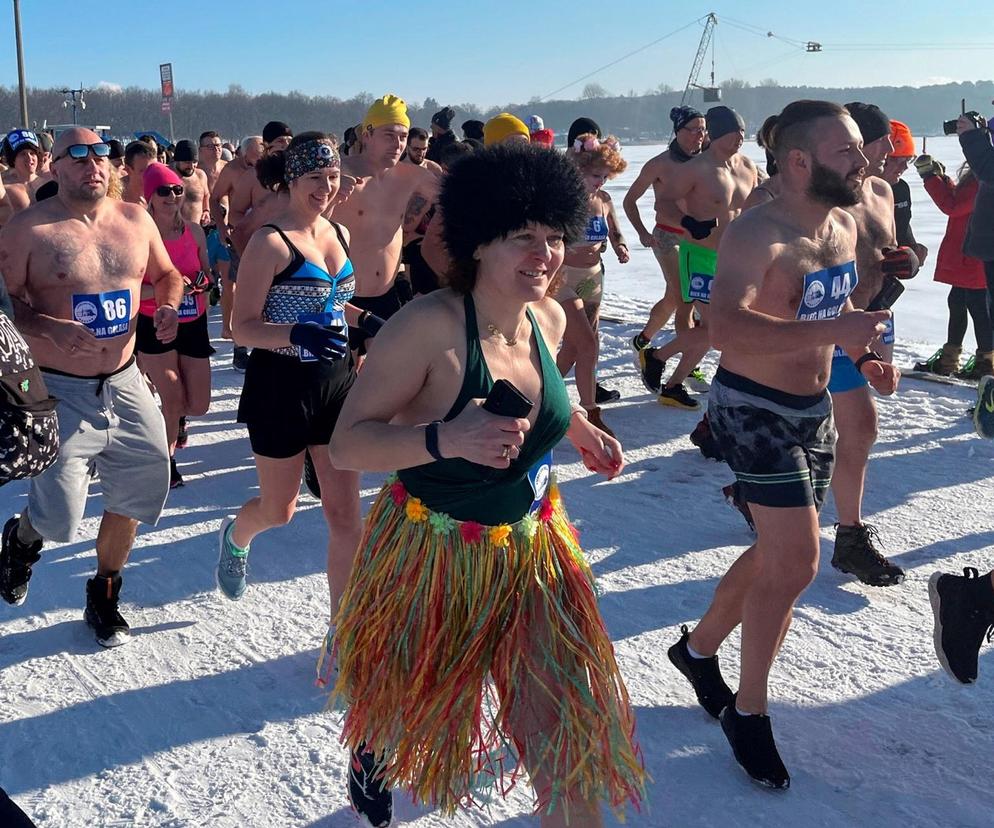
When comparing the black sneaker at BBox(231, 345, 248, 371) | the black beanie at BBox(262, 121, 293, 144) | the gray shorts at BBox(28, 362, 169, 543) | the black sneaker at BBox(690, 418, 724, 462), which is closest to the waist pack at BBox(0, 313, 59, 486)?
the gray shorts at BBox(28, 362, 169, 543)

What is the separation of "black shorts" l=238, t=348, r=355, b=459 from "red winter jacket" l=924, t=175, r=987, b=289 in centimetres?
598

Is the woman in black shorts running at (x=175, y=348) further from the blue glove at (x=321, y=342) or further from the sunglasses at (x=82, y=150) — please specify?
the blue glove at (x=321, y=342)

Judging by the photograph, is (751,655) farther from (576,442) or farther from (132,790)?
(132,790)

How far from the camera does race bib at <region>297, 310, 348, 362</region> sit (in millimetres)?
3943

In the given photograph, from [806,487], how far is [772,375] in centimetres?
38

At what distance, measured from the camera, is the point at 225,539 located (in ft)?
14.0

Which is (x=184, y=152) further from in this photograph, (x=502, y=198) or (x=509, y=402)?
(x=509, y=402)

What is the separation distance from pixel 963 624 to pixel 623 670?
1195 mm

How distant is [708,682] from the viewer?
3.49m

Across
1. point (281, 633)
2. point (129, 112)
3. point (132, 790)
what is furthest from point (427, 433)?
point (129, 112)

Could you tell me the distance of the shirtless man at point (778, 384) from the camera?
10.2 ft

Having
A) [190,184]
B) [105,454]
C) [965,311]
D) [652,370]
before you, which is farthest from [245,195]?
A: [965,311]

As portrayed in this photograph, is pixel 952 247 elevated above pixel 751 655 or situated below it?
above

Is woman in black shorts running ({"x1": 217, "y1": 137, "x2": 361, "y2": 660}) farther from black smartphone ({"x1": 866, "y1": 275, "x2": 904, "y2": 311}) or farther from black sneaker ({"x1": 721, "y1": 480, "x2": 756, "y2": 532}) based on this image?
black smartphone ({"x1": 866, "y1": 275, "x2": 904, "y2": 311})
